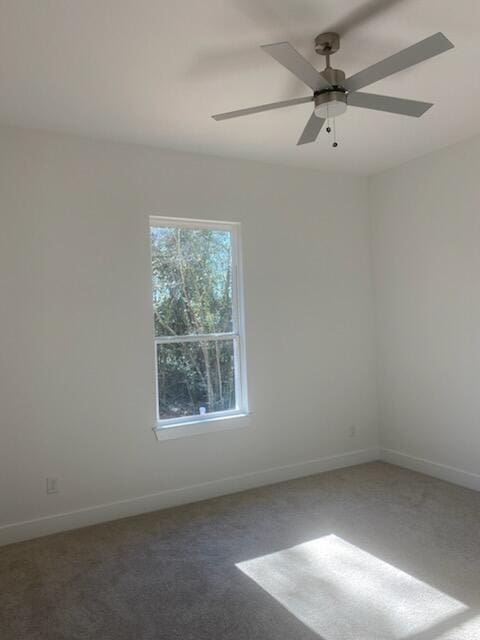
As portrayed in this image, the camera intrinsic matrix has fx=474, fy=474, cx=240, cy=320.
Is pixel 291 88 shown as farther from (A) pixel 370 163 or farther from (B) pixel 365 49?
(A) pixel 370 163

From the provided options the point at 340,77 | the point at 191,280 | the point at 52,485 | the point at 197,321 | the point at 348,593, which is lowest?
the point at 348,593

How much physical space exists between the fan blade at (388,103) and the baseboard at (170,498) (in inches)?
112

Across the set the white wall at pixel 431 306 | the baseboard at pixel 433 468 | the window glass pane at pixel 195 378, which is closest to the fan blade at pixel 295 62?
the white wall at pixel 431 306

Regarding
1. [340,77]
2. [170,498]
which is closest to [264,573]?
[170,498]

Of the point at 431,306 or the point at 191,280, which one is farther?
the point at 431,306

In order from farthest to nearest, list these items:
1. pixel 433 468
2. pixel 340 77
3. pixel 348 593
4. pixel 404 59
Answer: pixel 433 468 < pixel 348 593 < pixel 340 77 < pixel 404 59

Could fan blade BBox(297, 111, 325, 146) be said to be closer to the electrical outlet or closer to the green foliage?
the green foliage

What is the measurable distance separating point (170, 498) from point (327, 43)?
311cm

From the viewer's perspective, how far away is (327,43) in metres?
2.28

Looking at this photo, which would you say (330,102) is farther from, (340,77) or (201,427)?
(201,427)

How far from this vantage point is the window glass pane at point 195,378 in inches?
145

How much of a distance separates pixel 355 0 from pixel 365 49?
40cm

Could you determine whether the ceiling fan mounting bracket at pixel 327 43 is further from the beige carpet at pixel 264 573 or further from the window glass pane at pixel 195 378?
the beige carpet at pixel 264 573

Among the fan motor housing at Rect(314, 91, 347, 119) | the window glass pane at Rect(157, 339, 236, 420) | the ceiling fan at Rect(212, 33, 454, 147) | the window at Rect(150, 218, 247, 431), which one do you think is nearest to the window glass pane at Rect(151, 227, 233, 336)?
the window at Rect(150, 218, 247, 431)
